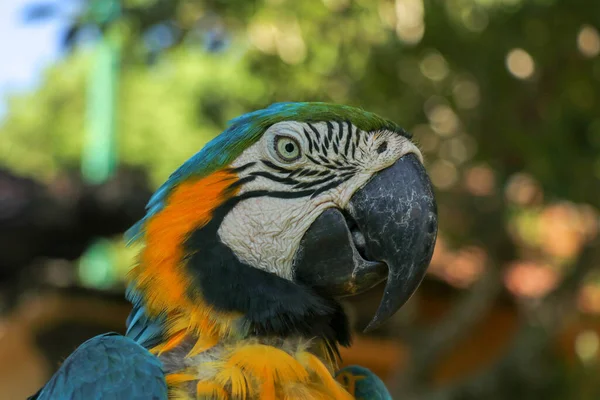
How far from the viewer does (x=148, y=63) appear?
12.1 ft

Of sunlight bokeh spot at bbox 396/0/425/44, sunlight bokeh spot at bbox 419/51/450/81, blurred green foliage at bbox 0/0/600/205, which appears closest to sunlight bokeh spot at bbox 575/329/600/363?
blurred green foliage at bbox 0/0/600/205

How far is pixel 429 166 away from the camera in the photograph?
4461 millimetres

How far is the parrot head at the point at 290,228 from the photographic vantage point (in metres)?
1.70

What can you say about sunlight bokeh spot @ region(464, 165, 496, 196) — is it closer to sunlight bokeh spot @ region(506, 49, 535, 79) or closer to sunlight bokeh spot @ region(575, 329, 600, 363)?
sunlight bokeh spot @ region(506, 49, 535, 79)

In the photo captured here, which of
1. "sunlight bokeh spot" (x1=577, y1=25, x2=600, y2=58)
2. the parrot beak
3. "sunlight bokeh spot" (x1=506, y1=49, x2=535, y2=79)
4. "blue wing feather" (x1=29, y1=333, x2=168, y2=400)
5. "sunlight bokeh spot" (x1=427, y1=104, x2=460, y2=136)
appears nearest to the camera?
"blue wing feather" (x1=29, y1=333, x2=168, y2=400)

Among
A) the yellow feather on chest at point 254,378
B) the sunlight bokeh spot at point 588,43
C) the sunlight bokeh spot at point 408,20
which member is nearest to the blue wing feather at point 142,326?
the yellow feather on chest at point 254,378

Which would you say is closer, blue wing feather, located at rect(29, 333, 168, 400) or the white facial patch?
blue wing feather, located at rect(29, 333, 168, 400)

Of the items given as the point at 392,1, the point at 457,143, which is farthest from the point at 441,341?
the point at 392,1

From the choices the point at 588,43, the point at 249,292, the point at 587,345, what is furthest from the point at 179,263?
the point at 587,345

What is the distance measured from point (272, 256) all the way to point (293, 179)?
203 millimetres

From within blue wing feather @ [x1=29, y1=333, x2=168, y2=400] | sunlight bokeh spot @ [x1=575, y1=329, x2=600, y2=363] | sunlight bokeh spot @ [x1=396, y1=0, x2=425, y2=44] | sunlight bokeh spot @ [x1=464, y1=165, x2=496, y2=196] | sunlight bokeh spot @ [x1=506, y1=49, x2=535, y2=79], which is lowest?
sunlight bokeh spot @ [x1=575, y1=329, x2=600, y2=363]

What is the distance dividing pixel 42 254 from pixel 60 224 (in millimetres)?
586

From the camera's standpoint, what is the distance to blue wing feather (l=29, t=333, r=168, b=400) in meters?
1.55

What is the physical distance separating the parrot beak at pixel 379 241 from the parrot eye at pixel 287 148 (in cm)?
17
